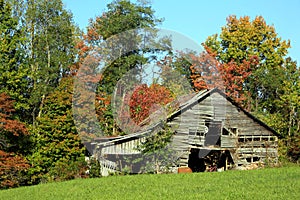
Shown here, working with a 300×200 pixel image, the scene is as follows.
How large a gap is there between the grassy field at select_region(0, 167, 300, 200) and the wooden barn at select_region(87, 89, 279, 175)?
450cm

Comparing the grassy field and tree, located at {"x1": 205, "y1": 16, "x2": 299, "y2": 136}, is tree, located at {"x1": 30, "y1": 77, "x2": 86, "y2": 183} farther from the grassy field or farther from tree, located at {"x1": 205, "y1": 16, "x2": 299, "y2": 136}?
tree, located at {"x1": 205, "y1": 16, "x2": 299, "y2": 136}

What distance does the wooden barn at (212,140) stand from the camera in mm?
24672

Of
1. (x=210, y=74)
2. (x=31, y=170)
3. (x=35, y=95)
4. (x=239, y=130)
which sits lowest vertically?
(x=31, y=170)

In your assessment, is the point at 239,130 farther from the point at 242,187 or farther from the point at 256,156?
the point at 242,187

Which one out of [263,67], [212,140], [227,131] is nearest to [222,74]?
[263,67]

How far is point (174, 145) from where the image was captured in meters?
24.0

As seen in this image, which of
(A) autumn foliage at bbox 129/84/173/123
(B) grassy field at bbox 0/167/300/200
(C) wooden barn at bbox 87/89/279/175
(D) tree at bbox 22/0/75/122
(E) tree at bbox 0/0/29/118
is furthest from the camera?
(D) tree at bbox 22/0/75/122

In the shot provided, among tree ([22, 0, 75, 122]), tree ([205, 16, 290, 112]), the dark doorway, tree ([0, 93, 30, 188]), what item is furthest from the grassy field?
tree ([205, 16, 290, 112])

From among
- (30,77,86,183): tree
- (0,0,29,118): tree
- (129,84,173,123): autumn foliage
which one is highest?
(0,0,29,118): tree

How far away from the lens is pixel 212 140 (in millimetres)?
25984

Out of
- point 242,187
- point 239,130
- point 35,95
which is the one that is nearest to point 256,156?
point 239,130

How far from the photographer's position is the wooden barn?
24.7m

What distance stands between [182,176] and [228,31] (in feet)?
83.6

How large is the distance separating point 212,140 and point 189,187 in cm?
1016
